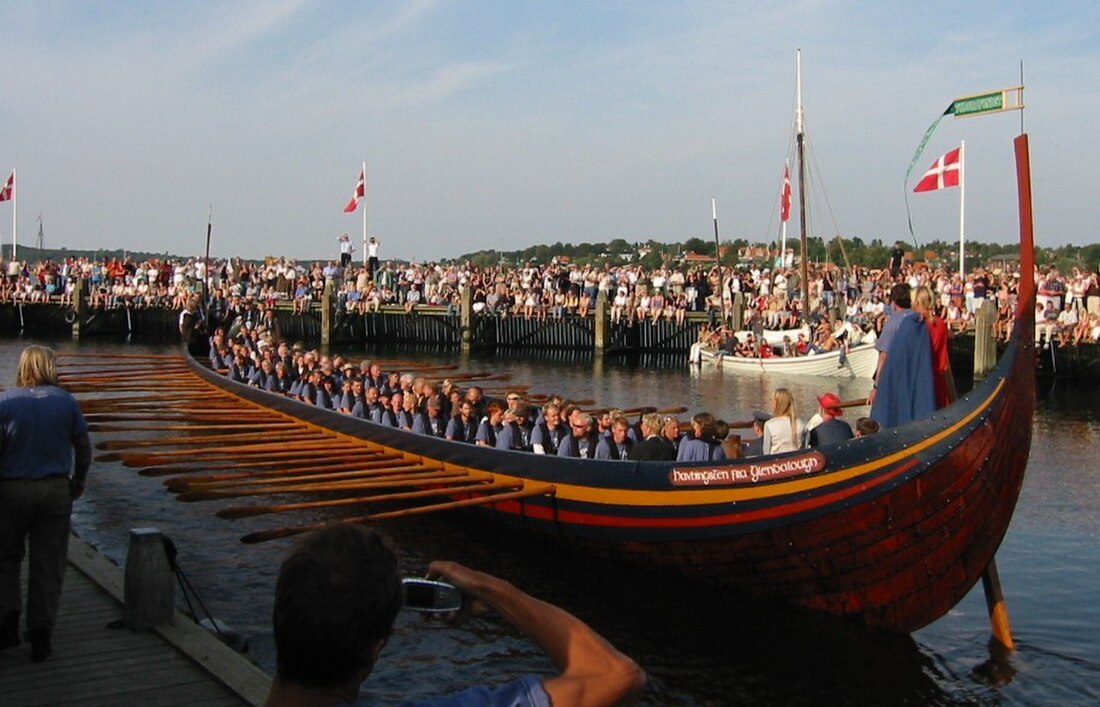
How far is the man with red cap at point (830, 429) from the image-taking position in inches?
391

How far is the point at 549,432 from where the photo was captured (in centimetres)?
1344

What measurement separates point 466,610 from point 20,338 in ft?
166

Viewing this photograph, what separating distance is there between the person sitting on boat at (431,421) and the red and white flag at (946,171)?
65.2 ft

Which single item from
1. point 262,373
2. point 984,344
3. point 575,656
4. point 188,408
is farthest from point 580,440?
point 984,344

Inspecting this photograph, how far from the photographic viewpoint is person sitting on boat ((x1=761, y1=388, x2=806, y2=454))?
423 inches

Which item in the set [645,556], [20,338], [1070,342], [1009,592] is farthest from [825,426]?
[20,338]

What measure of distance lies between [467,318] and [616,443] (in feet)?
113

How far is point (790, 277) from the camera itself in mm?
41438

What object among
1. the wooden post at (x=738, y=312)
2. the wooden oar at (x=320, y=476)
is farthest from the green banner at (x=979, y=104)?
the wooden post at (x=738, y=312)

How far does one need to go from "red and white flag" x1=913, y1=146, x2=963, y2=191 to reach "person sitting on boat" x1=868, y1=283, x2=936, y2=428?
74.7 feet

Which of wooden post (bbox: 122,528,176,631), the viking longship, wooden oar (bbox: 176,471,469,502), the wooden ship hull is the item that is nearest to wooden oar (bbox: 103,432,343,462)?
the viking longship

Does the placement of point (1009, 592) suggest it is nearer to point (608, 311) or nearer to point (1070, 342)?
point (1070, 342)

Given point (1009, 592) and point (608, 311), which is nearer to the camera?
point (1009, 592)

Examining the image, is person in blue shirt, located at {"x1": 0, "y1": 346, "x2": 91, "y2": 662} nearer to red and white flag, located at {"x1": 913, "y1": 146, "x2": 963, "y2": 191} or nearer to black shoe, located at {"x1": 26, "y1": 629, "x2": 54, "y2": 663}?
black shoe, located at {"x1": 26, "y1": 629, "x2": 54, "y2": 663}
